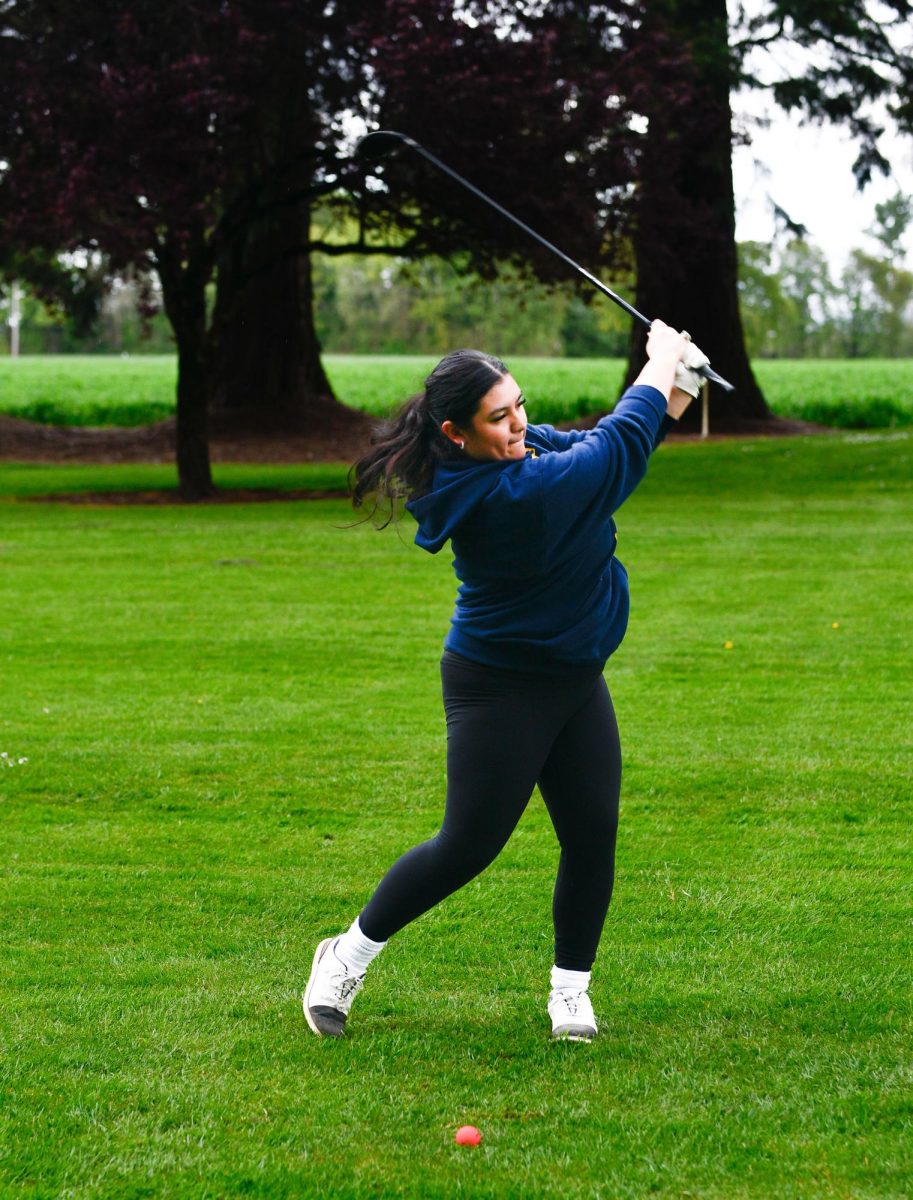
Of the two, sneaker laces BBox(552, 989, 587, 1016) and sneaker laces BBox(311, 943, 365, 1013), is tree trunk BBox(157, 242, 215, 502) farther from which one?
sneaker laces BBox(552, 989, 587, 1016)

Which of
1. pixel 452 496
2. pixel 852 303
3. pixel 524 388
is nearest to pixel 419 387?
pixel 524 388

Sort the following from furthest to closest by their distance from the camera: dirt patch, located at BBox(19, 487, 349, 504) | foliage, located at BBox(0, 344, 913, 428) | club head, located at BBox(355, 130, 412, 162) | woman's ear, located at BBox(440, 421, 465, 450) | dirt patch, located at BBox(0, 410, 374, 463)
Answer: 1. foliage, located at BBox(0, 344, 913, 428)
2. dirt patch, located at BBox(0, 410, 374, 463)
3. dirt patch, located at BBox(19, 487, 349, 504)
4. club head, located at BBox(355, 130, 412, 162)
5. woman's ear, located at BBox(440, 421, 465, 450)

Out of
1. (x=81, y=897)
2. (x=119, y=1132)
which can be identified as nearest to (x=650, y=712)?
(x=81, y=897)

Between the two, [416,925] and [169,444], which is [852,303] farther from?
[416,925]

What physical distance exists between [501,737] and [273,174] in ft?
58.8

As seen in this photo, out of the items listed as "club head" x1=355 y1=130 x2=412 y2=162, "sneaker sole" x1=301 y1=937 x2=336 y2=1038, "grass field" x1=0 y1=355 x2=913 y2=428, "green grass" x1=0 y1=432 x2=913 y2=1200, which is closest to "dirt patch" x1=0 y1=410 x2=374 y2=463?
"grass field" x1=0 y1=355 x2=913 y2=428

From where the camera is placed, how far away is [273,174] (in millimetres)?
20703

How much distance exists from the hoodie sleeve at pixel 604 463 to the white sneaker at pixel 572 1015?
4.08 ft

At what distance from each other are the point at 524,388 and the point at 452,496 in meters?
43.6

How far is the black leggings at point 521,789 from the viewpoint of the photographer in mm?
3924

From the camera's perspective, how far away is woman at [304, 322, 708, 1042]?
379 centimetres

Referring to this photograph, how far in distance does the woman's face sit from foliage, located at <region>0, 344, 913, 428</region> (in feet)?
105

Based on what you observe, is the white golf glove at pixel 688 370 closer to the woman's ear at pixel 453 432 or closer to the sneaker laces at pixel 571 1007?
the woman's ear at pixel 453 432

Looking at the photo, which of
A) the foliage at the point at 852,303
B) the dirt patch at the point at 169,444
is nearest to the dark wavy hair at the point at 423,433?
the dirt patch at the point at 169,444
